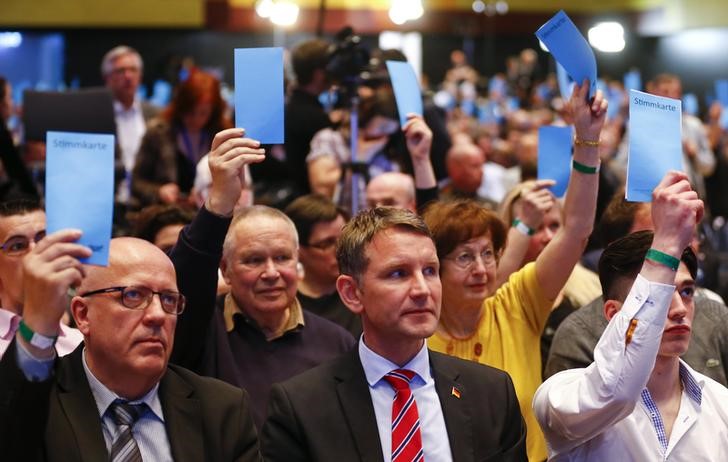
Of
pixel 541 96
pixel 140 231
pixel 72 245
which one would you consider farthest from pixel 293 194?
pixel 541 96

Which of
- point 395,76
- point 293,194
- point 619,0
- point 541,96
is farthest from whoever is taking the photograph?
point 619,0

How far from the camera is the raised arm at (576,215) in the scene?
3238mm

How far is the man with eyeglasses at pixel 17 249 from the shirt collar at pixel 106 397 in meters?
0.66

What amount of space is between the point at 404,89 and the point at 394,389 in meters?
1.56

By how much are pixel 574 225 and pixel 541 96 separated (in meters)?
13.2

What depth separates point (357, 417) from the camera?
274cm

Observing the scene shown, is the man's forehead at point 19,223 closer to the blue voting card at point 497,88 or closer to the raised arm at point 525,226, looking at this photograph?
the raised arm at point 525,226

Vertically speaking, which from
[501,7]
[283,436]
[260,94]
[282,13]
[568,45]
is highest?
[501,7]

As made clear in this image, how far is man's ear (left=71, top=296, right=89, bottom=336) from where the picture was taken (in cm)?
269

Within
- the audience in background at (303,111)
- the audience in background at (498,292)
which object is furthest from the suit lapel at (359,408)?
the audience in background at (303,111)

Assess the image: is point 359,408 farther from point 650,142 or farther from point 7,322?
point 7,322

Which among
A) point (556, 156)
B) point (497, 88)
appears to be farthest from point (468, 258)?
point (497, 88)

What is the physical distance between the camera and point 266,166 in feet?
19.3

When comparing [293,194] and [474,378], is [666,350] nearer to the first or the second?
[474,378]
